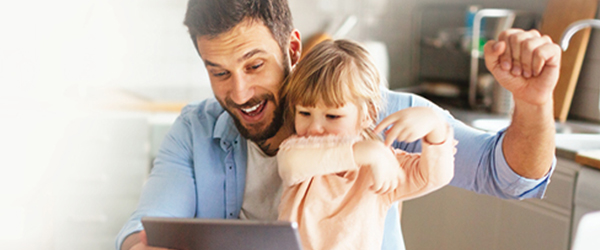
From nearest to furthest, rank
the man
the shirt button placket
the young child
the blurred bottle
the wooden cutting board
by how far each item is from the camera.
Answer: the young child
the man
the shirt button placket
the wooden cutting board
the blurred bottle

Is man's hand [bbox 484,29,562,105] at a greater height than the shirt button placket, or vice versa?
man's hand [bbox 484,29,562,105]

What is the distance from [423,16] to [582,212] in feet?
5.43

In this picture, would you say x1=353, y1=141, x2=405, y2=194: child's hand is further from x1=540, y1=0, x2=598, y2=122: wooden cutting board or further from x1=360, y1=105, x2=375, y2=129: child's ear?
x1=540, y1=0, x2=598, y2=122: wooden cutting board

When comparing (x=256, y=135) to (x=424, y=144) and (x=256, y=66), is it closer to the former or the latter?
(x=256, y=66)

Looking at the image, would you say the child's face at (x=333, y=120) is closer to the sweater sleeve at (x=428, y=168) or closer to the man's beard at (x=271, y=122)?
the sweater sleeve at (x=428, y=168)

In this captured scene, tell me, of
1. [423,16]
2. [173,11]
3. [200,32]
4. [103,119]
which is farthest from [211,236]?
[423,16]

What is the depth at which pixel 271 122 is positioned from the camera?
4.08ft

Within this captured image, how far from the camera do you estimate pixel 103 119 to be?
2.44 metres

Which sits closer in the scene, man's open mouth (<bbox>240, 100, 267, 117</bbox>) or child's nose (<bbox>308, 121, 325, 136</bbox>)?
child's nose (<bbox>308, 121, 325, 136</bbox>)

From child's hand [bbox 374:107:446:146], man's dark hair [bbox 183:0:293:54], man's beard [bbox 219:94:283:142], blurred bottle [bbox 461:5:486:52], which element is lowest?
blurred bottle [bbox 461:5:486:52]

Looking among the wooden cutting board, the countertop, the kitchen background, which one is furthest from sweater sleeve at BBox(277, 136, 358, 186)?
the wooden cutting board

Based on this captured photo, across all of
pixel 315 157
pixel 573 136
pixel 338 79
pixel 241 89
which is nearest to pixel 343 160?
pixel 315 157

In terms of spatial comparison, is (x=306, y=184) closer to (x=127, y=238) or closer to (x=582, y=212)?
(x=127, y=238)

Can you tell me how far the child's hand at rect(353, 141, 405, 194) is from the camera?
3.06 feet
